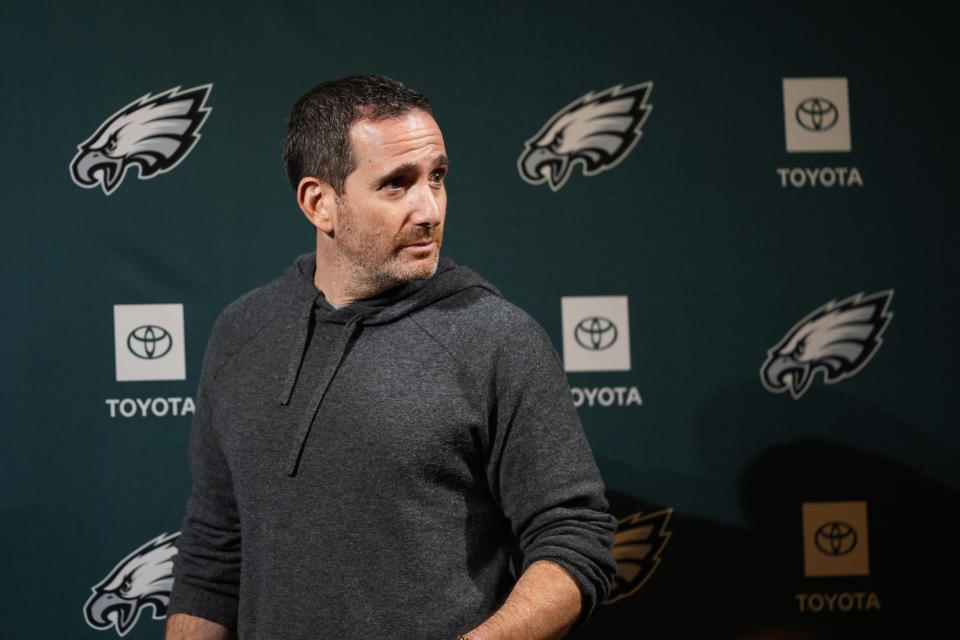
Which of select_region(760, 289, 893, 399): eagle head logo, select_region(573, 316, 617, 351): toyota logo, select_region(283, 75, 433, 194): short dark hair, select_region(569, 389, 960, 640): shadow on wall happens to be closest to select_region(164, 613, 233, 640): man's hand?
select_region(283, 75, 433, 194): short dark hair

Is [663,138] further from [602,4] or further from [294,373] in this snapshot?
[294,373]

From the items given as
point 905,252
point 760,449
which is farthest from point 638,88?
point 760,449

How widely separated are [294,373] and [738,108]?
3.92ft

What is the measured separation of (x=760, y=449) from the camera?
194 centimetres

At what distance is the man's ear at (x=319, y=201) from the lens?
1.30m

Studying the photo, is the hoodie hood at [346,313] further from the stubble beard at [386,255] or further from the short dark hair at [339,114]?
the short dark hair at [339,114]

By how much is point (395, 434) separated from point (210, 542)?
1.35ft

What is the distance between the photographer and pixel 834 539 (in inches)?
76.0

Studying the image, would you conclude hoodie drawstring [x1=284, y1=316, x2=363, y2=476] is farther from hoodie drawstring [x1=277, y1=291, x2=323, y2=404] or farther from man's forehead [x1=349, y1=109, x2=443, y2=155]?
man's forehead [x1=349, y1=109, x2=443, y2=155]

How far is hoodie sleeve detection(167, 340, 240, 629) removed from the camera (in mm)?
1393

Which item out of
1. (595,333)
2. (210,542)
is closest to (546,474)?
(210,542)

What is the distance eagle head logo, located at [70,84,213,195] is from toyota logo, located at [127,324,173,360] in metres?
0.29

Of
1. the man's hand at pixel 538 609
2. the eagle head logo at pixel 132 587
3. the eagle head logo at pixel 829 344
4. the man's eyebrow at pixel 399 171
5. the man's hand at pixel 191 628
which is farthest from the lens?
the eagle head logo at pixel 829 344

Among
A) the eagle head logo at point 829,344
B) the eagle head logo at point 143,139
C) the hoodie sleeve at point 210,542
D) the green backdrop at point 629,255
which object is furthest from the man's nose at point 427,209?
the eagle head logo at point 829,344
